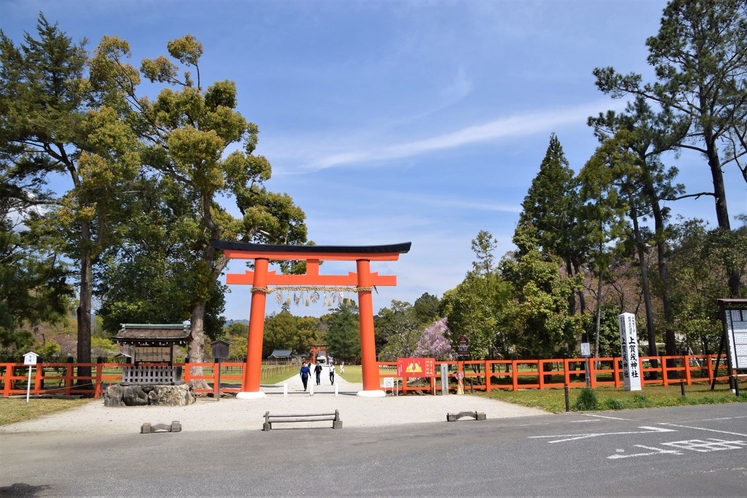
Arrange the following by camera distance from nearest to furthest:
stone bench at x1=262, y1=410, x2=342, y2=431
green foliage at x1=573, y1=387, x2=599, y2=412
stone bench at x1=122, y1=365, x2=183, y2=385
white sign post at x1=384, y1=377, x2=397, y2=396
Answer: stone bench at x1=262, y1=410, x2=342, y2=431
green foliage at x1=573, y1=387, x2=599, y2=412
stone bench at x1=122, y1=365, x2=183, y2=385
white sign post at x1=384, y1=377, x2=397, y2=396

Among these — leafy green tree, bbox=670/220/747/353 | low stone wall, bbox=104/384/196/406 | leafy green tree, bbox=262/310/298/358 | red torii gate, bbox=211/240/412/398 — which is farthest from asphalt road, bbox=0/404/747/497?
leafy green tree, bbox=262/310/298/358

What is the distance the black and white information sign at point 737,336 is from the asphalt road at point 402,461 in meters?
7.05

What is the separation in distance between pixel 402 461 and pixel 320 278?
42.4ft

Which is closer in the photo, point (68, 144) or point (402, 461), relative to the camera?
point (402, 461)

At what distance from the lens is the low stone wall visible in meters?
16.9

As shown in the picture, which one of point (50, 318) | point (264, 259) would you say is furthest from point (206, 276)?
point (50, 318)

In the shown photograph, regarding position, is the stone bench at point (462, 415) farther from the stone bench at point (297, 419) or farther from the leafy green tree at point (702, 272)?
the leafy green tree at point (702, 272)

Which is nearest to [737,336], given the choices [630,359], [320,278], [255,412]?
[630,359]

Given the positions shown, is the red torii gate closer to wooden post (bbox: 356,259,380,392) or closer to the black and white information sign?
wooden post (bbox: 356,259,380,392)

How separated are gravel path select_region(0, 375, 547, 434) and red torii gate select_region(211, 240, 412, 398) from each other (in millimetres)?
1833

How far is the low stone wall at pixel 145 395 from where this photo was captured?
1688 centimetres

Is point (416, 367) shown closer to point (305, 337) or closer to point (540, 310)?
point (540, 310)

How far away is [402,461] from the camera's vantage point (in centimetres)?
813

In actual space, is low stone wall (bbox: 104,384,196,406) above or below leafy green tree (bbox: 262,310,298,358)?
Result: below
